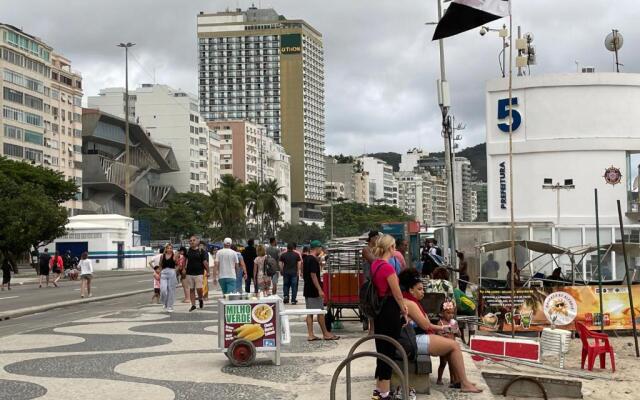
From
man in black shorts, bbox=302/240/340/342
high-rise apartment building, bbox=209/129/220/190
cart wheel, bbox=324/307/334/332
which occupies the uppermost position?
high-rise apartment building, bbox=209/129/220/190

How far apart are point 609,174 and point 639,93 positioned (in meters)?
4.04

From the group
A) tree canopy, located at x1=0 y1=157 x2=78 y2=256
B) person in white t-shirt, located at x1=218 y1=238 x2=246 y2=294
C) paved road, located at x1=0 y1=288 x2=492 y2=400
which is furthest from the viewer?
tree canopy, located at x1=0 y1=157 x2=78 y2=256

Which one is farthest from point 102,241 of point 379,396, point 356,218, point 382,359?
point 356,218

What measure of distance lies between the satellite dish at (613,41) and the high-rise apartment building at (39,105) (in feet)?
197

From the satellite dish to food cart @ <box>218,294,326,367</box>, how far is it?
128 ft

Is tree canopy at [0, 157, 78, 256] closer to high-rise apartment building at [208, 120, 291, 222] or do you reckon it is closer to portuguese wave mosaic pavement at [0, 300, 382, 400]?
portuguese wave mosaic pavement at [0, 300, 382, 400]

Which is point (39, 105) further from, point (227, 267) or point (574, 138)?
point (227, 267)

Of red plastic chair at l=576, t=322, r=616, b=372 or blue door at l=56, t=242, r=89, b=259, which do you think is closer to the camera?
red plastic chair at l=576, t=322, r=616, b=372

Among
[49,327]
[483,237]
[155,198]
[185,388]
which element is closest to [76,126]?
[155,198]

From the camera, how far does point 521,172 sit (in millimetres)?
41969

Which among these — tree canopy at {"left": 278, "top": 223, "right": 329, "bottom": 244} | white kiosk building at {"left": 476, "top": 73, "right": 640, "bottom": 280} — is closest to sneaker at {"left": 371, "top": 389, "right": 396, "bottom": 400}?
white kiosk building at {"left": 476, "top": 73, "right": 640, "bottom": 280}

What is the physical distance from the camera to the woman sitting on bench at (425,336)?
30.9 feet

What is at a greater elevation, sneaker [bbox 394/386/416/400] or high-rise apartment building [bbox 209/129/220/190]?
high-rise apartment building [bbox 209/129/220/190]

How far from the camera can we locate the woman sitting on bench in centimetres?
942
